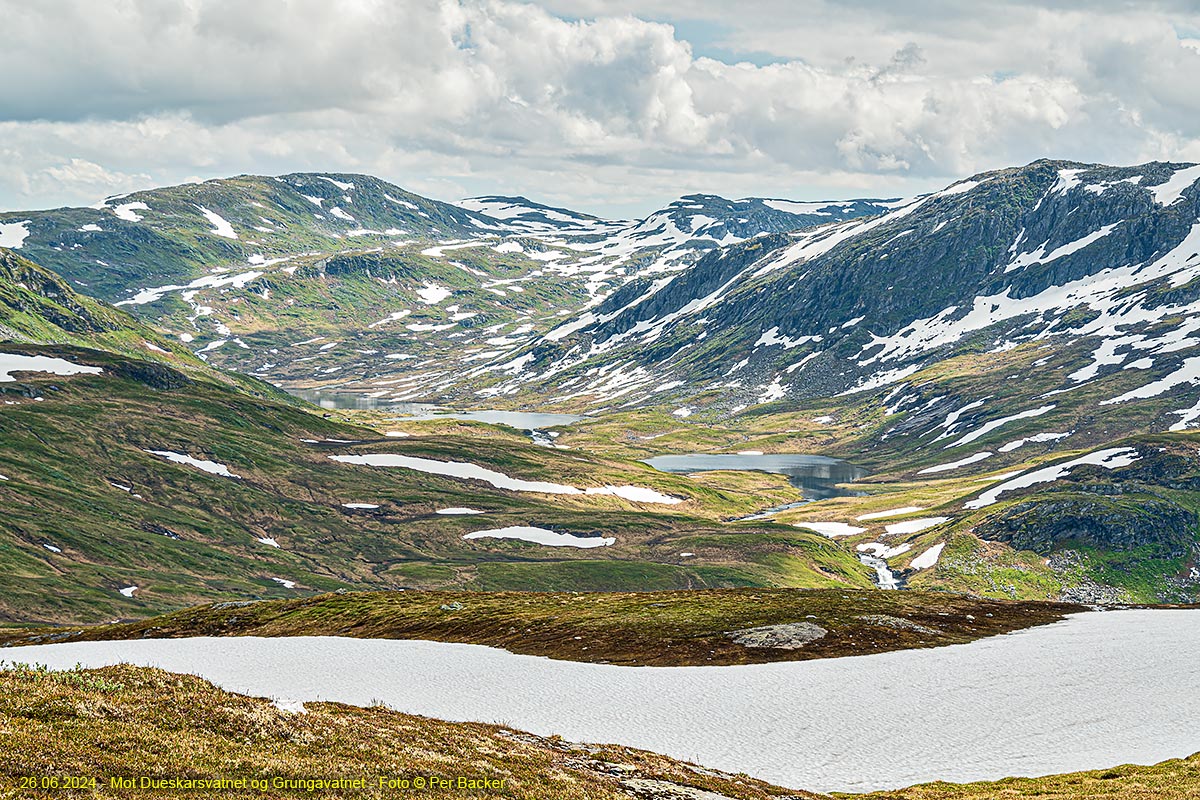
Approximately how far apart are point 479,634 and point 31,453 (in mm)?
156504

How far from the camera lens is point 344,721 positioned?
115 feet

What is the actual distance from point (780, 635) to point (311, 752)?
4947 cm

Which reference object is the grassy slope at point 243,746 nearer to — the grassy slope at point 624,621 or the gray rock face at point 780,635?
the grassy slope at point 624,621

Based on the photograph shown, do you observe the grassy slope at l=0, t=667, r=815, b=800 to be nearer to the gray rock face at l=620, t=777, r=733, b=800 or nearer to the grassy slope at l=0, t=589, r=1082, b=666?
the gray rock face at l=620, t=777, r=733, b=800

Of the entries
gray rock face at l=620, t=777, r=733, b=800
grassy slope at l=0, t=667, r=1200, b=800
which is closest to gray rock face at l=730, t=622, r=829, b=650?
grassy slope at l=0, t=667, r=1200, b=800

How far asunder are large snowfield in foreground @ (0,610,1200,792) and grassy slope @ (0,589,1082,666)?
4.43 m

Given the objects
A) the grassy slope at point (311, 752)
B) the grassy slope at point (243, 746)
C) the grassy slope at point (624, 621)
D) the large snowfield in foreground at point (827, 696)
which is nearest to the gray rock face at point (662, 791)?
the grassy slope at point (311, 752)

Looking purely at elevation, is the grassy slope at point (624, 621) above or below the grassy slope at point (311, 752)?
below

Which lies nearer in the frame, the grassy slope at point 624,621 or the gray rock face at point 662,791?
the gray rock face at point 662,791

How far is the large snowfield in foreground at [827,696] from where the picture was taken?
45750 millimetres

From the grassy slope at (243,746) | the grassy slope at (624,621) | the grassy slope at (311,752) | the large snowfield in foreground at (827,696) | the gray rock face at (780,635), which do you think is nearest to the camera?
the grassy slope at (243,746)

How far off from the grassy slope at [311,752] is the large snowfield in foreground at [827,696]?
4416 millimetres

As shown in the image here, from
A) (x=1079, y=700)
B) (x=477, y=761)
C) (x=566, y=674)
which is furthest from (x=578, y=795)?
(x=1079, y=700)

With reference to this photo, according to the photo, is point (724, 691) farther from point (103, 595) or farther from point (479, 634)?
point (103, 595)
